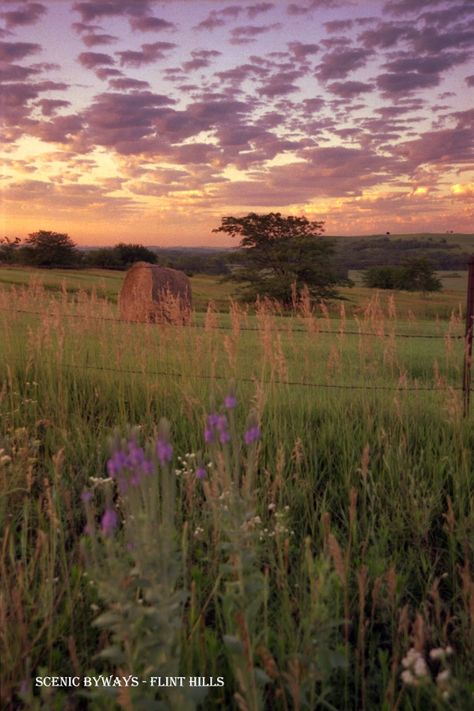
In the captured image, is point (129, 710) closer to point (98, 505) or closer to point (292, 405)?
point (98, 505)

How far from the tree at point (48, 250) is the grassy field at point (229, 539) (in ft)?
177

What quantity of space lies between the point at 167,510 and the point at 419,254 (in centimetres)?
7736

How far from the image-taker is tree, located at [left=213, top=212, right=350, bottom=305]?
4816 centimetres

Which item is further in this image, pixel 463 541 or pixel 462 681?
pixel 463 541

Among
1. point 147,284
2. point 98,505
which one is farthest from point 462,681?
point 147,284

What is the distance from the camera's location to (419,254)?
247 feet

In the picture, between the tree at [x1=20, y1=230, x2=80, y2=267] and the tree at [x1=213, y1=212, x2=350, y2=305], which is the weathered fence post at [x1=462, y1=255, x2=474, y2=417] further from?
the tree at [x1=20, y1=230, x2=80, y2=267]

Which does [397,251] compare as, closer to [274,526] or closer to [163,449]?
[274,526]

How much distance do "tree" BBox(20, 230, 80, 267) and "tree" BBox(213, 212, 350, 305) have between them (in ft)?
51.6

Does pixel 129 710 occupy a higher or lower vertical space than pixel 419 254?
lower

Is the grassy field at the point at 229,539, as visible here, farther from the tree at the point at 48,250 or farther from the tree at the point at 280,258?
the tree at the point at 48,250

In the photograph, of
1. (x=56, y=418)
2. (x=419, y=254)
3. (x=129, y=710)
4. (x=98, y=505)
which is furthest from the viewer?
(x=419, y=254)

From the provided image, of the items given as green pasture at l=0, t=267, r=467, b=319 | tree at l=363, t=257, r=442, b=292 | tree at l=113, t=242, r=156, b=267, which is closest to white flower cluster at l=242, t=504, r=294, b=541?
green pasture at l=0, t=267, r=467, b=319

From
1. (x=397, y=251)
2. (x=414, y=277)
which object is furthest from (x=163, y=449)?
(x=397, y=251)
